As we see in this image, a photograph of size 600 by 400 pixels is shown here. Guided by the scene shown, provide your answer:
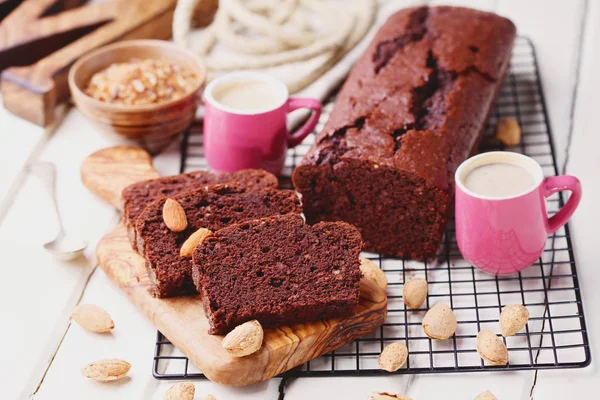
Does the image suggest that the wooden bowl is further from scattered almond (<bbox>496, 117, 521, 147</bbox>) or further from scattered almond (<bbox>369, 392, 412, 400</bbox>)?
scattered almond (<bbox>369, 392, 412, 400</bbox>)

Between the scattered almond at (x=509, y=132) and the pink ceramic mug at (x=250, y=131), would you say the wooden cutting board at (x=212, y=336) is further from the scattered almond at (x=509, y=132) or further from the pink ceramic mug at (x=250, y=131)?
the scattered almond at (x=509, y=132)

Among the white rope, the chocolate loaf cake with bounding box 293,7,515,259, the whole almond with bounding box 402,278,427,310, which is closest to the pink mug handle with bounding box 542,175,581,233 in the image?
the chocolate loaf cake with bounding box 293,7,515,259

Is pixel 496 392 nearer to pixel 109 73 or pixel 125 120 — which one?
pixel 125 120

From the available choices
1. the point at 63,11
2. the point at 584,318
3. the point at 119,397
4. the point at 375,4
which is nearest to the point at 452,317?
the point at 584,318

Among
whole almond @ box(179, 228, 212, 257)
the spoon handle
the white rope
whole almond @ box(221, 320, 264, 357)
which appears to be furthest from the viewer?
the white rope

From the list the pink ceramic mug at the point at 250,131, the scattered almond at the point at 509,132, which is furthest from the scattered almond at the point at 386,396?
the scattered almond at the point at 509,132
